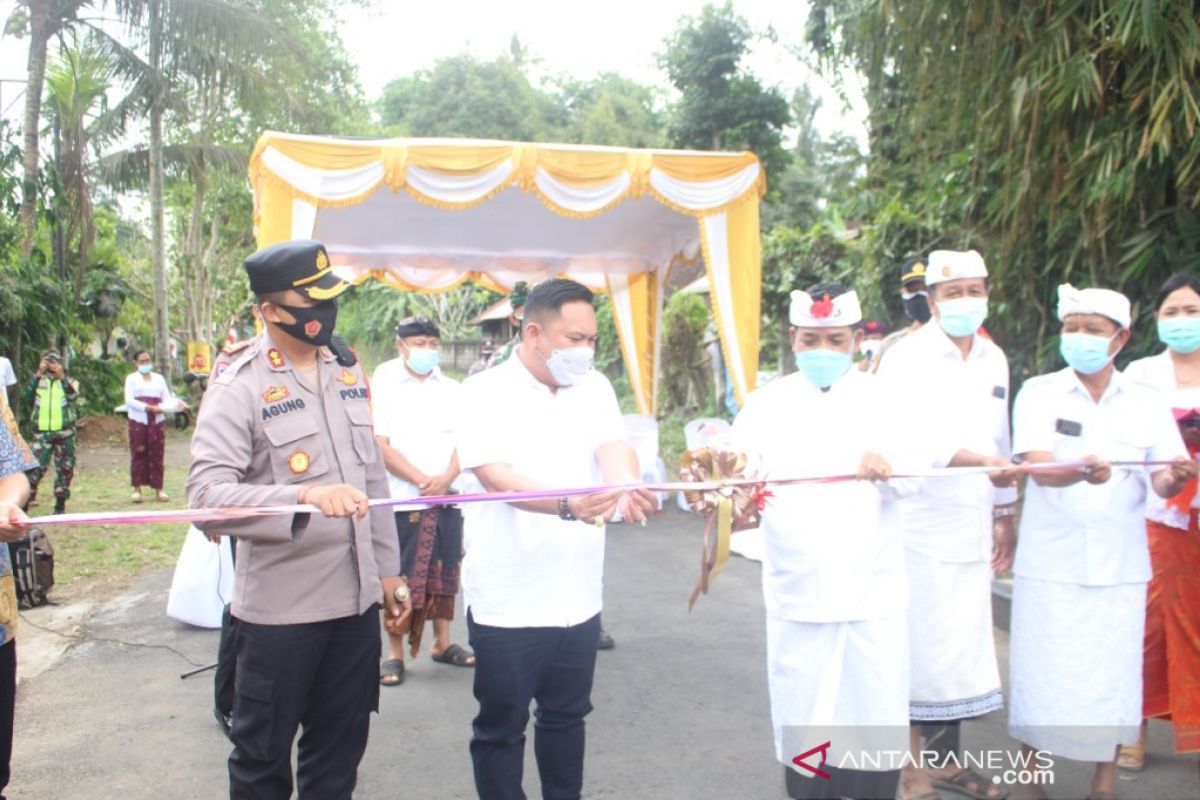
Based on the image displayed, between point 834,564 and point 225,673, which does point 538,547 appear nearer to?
point 834,564

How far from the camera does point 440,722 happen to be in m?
4.30

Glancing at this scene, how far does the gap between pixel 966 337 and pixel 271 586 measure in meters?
2.75

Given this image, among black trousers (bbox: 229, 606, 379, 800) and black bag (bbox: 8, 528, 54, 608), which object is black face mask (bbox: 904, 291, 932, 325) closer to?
black trousers (bbox: 229, 606, 379, 800)

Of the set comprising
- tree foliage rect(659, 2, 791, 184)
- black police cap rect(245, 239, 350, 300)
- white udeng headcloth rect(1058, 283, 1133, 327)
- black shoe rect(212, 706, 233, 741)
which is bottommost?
black shoe rect(212, 706, 233, 741)

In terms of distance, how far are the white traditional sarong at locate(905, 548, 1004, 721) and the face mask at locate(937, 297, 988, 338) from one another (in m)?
0.90

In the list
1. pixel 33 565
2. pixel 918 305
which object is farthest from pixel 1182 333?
pixel 33 565

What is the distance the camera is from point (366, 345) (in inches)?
1582

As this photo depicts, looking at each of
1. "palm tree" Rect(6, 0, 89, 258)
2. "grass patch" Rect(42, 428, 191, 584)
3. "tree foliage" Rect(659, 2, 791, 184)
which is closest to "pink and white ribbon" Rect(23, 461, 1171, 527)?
"grass patch" Rect(42, 428, 191, 584)

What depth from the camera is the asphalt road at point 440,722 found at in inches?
144

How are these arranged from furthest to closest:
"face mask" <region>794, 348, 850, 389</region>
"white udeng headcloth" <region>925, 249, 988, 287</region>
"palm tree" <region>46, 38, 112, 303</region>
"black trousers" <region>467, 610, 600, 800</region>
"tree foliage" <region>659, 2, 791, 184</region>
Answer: "tree foliage" <region>659, 2, 791, 184</region> → "palm tree" <region>46, 38, 112, 303</region> → "white udeng headcloth" <region>925, 249, 988, 287</region> → "face mask" <region>794, 348, 850, 389</region> → "black trousers" <region>467, 610, 600, 800</region>

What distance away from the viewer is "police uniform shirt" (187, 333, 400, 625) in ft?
8.07

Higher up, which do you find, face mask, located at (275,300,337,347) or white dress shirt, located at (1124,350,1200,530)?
face mask, located at (275,300,337,347)

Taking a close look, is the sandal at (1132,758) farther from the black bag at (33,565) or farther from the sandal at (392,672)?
the black bag at (33,565)

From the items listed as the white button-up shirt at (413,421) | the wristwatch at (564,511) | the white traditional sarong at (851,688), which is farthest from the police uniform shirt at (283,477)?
the white button-up shirt at (413,421)
